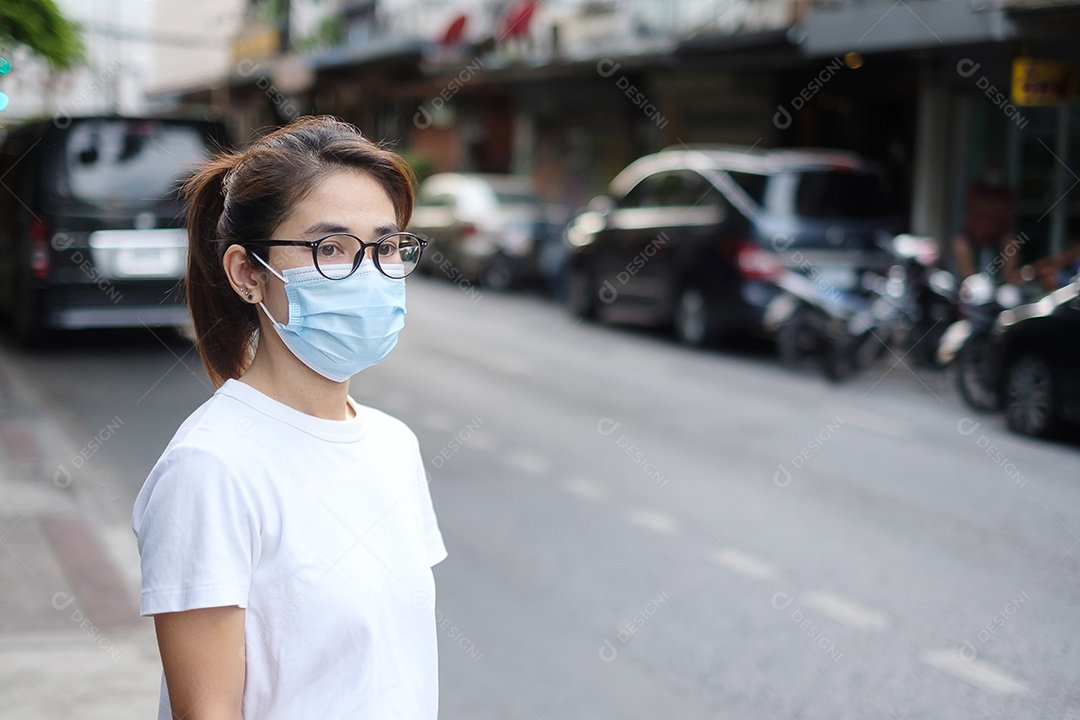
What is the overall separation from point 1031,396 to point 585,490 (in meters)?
3.74

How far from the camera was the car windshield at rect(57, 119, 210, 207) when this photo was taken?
36.7ft

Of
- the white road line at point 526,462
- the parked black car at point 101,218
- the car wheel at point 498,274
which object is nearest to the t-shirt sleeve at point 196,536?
the white road line at point 526,462

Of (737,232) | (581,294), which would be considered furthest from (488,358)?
(581,294)

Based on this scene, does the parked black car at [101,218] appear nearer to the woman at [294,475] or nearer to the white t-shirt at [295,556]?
the woman at [294,475]

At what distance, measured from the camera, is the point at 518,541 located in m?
6.45

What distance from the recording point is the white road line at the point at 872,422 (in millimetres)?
9438

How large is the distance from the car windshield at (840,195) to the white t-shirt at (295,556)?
1144cm

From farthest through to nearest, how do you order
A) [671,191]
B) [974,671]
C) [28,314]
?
1. [671,191]
2. [28,314]
3. [974,671]

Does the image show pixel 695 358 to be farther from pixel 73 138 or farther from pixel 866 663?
pixel 866 663

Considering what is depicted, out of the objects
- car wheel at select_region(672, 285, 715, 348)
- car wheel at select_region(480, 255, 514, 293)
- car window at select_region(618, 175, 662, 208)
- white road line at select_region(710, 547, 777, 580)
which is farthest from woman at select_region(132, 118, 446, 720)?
car wheel at select_region(480, 255, 514, 293)

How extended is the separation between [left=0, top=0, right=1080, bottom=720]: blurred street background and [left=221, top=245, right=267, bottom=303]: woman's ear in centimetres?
60

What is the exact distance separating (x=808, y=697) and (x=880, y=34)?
12.9 metres

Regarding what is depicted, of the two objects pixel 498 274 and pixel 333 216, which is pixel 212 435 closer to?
pixel 333 216

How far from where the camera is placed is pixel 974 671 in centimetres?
473
